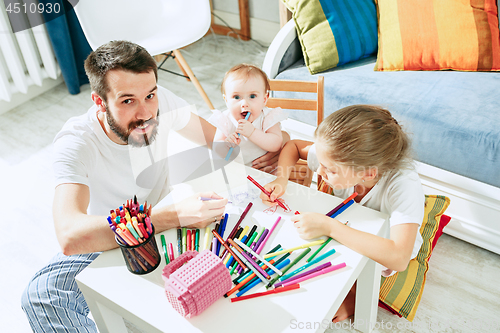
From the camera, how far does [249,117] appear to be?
145 centimetres

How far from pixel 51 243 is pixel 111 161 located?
0.73 m

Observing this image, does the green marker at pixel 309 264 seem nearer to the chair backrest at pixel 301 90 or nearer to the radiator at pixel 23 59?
the chair backrest at pixel 301 90

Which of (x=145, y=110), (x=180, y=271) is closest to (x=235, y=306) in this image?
(x=180, y=271)

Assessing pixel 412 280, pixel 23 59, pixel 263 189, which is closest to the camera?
pixel 263 189

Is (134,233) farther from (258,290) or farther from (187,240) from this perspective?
(258,290)

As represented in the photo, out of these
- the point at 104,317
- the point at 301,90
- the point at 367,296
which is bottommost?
the point at 367,296

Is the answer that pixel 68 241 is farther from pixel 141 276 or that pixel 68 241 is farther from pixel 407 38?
pixel 407 38

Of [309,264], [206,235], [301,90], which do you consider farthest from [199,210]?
[301,90]

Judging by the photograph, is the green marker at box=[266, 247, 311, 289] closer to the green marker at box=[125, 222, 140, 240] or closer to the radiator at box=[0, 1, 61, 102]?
the green marker at box=[125, 222, 140, 240]

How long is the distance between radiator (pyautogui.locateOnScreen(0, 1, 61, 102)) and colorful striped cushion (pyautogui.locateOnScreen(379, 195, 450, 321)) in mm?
2386

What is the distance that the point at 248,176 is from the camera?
1.23 m

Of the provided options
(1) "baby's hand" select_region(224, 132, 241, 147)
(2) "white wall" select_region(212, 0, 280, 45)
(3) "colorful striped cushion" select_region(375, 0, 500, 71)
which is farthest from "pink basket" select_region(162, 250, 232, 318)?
(2) "white wall" select_region(212, 0, 280, 45)

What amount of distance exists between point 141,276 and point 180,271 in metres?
0.16

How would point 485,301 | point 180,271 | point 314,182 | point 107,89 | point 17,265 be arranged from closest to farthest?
point 180,271, point 107,89, point 485,301, point 17,265, point 314,182
